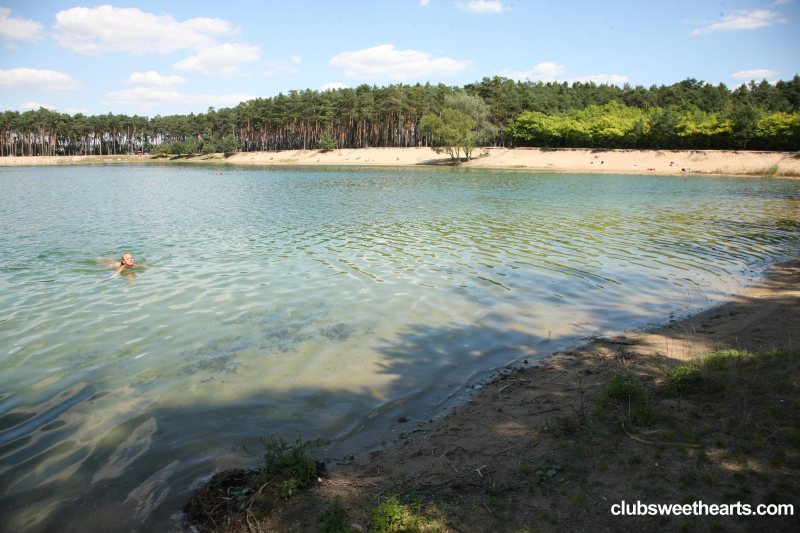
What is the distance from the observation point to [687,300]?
416 inches

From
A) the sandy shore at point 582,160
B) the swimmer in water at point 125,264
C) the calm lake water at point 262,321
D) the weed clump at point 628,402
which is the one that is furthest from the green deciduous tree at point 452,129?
the weed clump at point 628,402

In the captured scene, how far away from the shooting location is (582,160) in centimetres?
8106

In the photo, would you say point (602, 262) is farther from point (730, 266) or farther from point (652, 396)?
point (652, 396)

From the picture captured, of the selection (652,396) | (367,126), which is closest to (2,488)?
(652,396)

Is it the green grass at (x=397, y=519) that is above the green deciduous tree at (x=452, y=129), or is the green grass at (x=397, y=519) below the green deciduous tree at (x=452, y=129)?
below

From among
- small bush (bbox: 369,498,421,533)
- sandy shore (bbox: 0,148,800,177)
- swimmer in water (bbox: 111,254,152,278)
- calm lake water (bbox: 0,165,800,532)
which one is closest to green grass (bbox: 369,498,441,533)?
small bush (bbox: 369,498,421,533)

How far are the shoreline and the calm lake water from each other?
745mm

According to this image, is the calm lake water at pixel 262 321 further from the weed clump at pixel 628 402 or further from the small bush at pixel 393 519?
the weed clump at pixel 628 402

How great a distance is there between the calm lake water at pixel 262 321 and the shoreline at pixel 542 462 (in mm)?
745

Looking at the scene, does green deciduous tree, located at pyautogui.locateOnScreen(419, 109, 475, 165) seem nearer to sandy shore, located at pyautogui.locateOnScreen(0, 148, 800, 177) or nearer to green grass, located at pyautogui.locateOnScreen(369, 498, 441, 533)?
sandy shore, located at pyautogui.locateOnScreen(0, 148, 800, 177)

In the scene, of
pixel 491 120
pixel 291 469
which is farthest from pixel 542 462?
pixel 491 120

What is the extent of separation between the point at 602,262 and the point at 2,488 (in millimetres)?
14560

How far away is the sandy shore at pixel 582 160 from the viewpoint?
6481 cm

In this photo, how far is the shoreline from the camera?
3.53m
